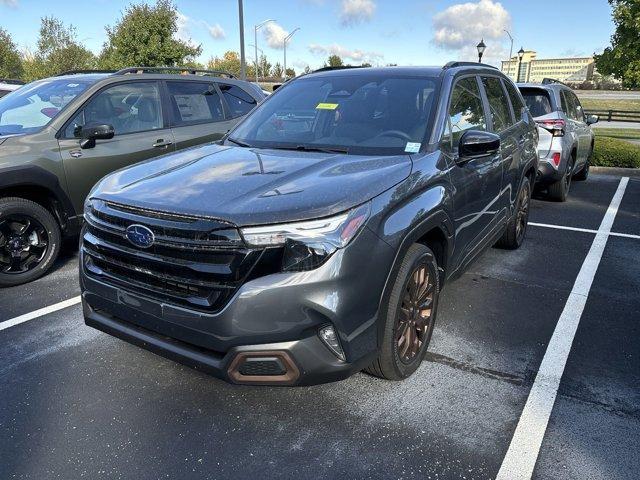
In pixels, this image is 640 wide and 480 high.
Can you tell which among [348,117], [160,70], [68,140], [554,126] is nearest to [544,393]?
[348,117]

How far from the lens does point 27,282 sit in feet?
15.2

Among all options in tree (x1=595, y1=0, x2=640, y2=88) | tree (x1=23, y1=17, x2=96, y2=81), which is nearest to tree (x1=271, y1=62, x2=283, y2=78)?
tree (x1=23, y1=17, x2=96, y2=81)

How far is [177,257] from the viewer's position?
2.39 metres

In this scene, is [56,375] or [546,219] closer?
[56,375]

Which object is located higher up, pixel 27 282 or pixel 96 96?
pixel 96 96

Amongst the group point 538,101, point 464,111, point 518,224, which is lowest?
point 518,224

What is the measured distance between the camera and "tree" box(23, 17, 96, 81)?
34.8 m

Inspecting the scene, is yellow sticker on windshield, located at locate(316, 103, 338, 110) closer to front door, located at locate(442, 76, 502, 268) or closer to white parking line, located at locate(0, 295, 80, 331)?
front door, located at locate(442, 76, 502, 268)

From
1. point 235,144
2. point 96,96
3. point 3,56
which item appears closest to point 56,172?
point 96,96

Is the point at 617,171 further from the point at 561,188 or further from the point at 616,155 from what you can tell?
the point at 561,188

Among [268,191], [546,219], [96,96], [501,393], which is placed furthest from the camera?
[546,219]

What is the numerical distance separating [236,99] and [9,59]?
1563 inches

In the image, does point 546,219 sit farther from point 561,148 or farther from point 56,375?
point 56,375

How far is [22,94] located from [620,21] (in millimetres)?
16868
